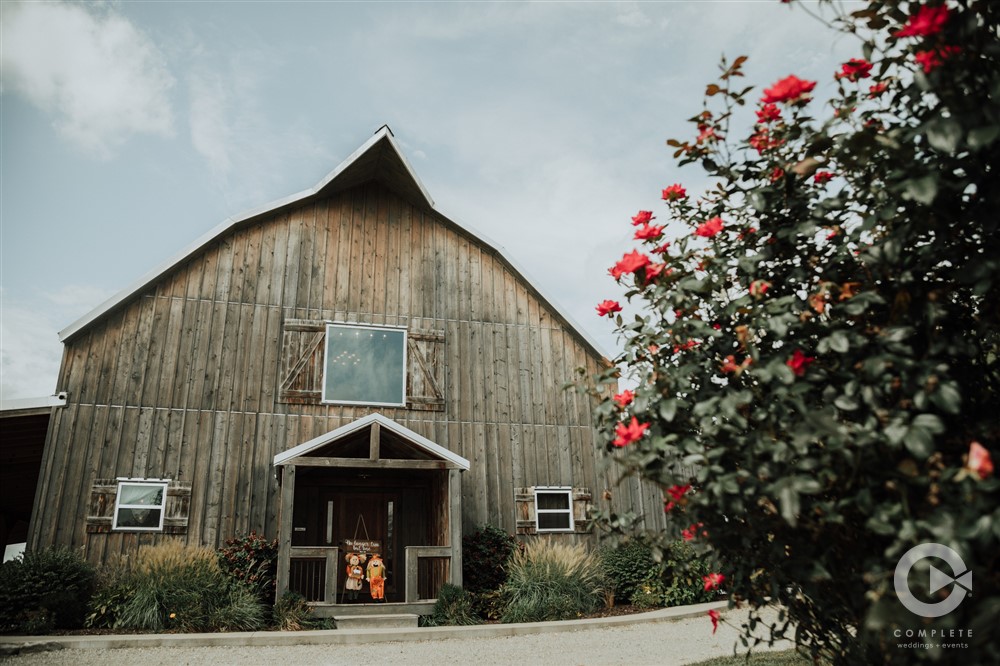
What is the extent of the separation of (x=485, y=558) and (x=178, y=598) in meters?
4.80

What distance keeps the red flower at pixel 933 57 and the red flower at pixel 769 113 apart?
0.87 meters

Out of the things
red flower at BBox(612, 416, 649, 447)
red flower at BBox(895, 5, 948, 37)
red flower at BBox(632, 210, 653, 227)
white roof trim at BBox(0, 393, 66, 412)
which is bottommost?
red flower at BBox(612, 416, 649, 447)

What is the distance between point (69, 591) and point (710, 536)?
32.8ft

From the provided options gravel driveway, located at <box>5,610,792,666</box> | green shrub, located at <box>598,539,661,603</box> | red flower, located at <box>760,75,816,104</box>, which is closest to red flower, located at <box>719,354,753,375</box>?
red flower, located at <box>760,75,816,104</box>

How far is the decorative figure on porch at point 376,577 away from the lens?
1095 cm

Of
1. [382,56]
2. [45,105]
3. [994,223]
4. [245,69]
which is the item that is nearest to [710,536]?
[994,223]

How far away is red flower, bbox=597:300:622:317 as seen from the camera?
3.75m

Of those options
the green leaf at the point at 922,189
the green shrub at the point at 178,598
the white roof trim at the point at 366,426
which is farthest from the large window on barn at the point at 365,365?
the green leaf at the point at 922,189

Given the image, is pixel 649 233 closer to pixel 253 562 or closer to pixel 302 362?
pixel 253 562

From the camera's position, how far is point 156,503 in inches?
438

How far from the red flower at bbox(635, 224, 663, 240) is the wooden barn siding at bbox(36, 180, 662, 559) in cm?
966

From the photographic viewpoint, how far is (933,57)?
2389 mm

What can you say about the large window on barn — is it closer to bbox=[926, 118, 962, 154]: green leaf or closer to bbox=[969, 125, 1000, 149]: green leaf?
bbox=[926, 118, 962, 154]: green leaf

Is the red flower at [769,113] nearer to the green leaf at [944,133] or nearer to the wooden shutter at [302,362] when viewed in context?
the green leaf at [944,133]
